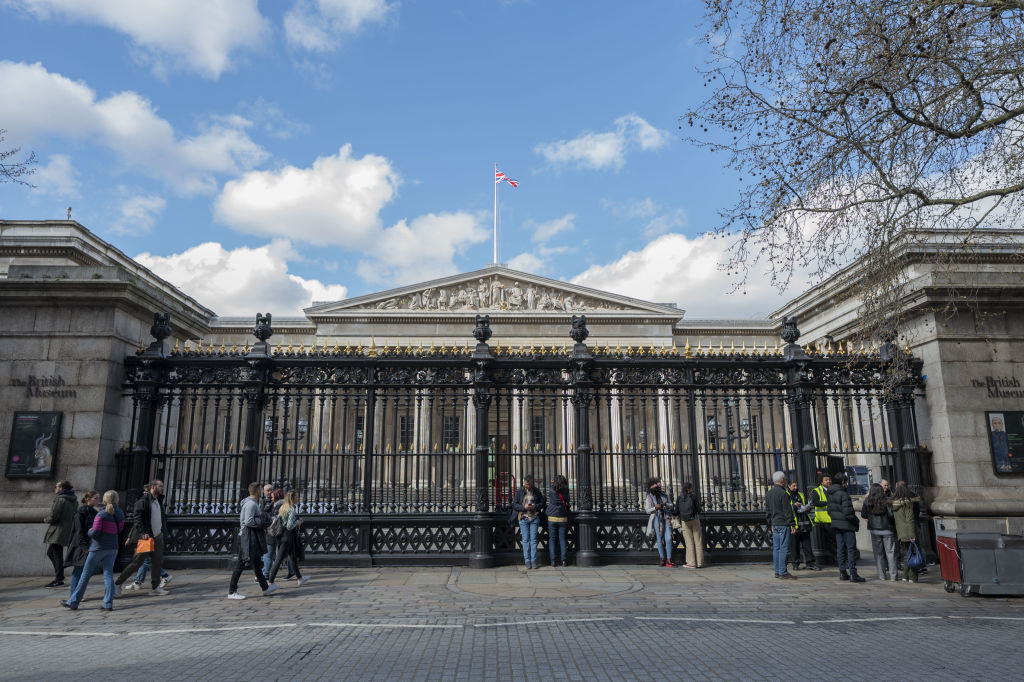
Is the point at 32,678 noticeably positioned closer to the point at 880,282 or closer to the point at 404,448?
the point at 404,448

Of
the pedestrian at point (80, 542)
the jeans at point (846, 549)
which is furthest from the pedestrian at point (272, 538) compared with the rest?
the jeans at point (846, 549)

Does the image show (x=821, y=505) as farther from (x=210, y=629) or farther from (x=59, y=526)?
(x=59, y=526)

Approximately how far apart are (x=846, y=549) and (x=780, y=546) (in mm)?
1130

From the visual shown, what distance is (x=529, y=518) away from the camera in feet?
39.9

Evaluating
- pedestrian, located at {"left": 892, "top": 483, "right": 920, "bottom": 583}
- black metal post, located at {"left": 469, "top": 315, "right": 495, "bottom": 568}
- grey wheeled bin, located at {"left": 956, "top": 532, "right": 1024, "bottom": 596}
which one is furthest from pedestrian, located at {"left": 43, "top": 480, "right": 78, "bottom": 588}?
grey wheeled bin, located at {"left": 956, "top": 532, "right": 1024, "bottom": 596}

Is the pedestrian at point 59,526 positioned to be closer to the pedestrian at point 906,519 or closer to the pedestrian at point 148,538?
the pedestrian at point 148,538

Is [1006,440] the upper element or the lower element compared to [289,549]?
upper

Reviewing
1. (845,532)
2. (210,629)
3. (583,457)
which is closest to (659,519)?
(583,457)

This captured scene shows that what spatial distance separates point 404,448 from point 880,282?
9.81 metres

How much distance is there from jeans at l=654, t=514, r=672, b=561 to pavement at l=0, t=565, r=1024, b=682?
2.98 feet

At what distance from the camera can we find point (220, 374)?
12883 millimetres

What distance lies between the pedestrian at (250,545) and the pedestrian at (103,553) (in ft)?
5.16

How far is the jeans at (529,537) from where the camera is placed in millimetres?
12133

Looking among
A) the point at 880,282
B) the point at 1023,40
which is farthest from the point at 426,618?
the point at 1023,40
